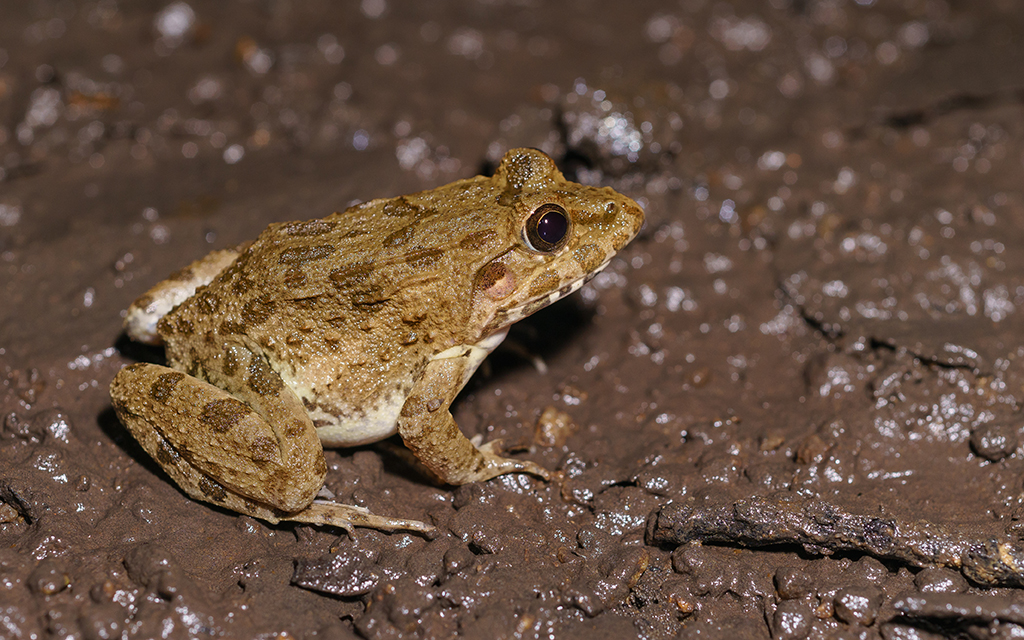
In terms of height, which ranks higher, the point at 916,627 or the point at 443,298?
the point at 443,298

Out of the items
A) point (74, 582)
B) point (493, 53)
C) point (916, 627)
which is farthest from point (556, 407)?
point (493, 53)

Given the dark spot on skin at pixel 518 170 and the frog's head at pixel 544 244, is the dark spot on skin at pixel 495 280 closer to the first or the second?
the frog's head at pixel 544 244

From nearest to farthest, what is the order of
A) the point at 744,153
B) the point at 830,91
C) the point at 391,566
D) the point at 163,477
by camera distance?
1. the point at 391,566
2. the point at 163,477
3. the point at 744,153
4. the point at 830,91

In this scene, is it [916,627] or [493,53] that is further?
[493,53]

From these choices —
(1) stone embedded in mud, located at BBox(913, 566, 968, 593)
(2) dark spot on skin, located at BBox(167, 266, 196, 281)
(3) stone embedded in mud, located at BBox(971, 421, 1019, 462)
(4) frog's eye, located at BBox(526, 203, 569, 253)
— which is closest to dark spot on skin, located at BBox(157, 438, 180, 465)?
(2) dark spot on skin, located at BBox(167, 266, 196, 281)

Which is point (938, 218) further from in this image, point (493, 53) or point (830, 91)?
point (493, 53)
